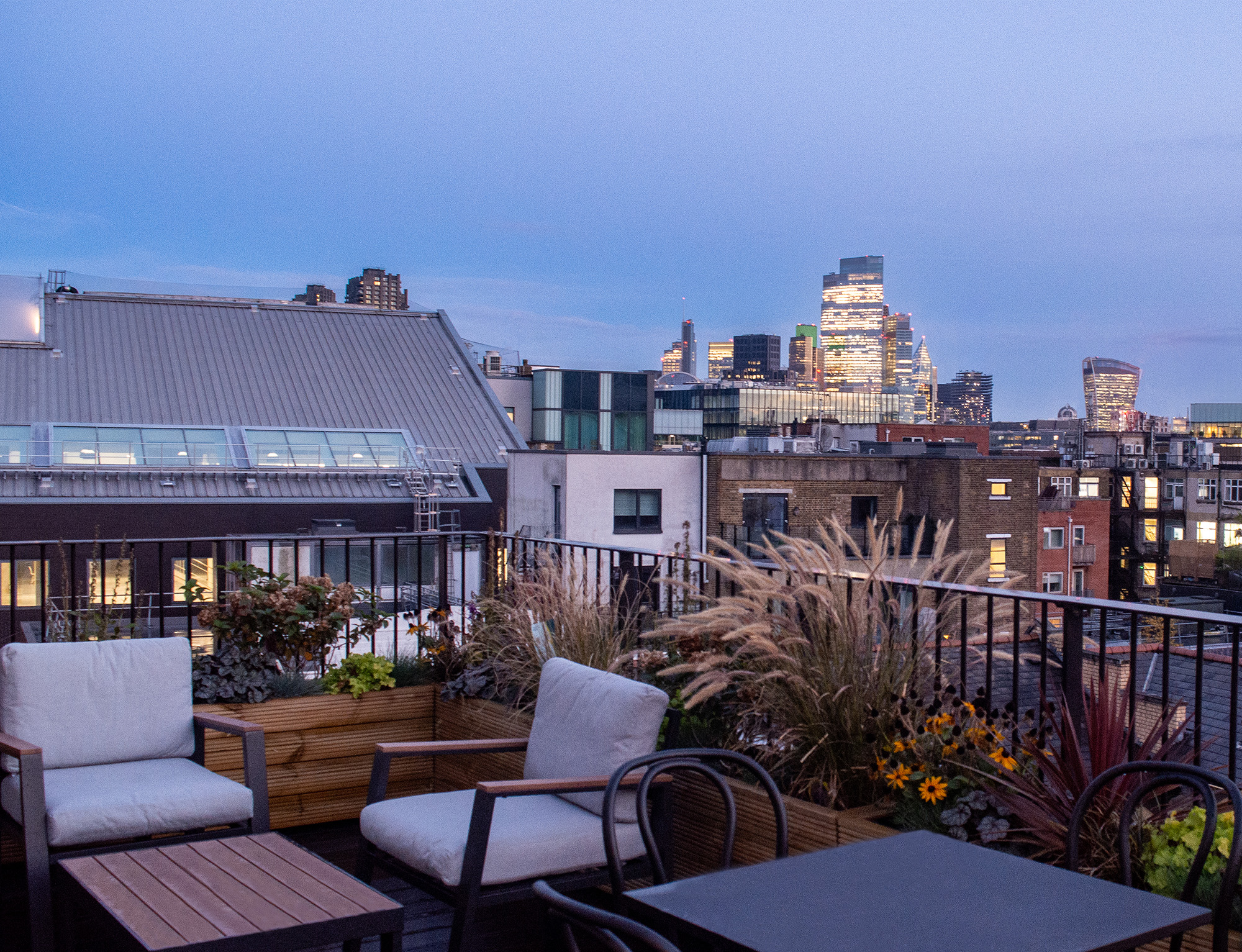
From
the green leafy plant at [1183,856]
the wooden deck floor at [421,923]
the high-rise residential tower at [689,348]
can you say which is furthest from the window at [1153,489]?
the high-rise residential tower at [689,348]

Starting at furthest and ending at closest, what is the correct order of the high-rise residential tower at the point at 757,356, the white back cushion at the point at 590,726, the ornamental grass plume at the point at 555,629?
the high-rise residential tower at the point at 757,356, the ornamental grass plume at the point at 555,629, the white back cushion at the point at 590,726

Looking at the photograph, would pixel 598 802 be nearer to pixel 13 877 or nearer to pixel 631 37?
pixel 13 877

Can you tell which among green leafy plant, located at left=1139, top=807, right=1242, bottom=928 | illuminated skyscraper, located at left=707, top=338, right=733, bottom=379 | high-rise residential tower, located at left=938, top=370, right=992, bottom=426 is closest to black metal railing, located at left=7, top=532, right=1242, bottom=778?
green leafy plant, located at left=1139, top=807, right=1242, bottom=928

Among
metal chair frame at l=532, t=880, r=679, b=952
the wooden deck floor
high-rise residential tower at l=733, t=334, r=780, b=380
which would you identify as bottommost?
the wooden deck floor

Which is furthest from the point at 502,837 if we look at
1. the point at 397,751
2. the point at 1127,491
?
the point at 1127,491

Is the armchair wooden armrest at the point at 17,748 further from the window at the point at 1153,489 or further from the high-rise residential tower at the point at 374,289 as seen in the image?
the window at the point at 1153,489

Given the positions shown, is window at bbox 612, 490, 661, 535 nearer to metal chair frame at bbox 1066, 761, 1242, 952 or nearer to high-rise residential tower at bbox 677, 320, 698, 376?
metal chair frame at bbox 1066, 761, 1242, 952

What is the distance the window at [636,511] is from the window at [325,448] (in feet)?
19.7

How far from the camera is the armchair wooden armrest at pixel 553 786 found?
3.21m

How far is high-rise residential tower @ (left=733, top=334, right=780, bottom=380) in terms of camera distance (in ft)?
463

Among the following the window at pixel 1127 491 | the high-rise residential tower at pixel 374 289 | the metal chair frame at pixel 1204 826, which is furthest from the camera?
the window at pixel 1127 491

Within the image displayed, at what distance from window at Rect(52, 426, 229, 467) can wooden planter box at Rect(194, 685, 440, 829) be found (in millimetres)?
18890

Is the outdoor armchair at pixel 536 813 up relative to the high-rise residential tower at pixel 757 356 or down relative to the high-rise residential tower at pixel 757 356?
down

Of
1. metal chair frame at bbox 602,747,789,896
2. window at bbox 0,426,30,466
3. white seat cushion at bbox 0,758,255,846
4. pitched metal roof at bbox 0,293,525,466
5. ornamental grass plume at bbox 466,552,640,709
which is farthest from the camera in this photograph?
pitched metal roof at bbox 0,293,525,466
